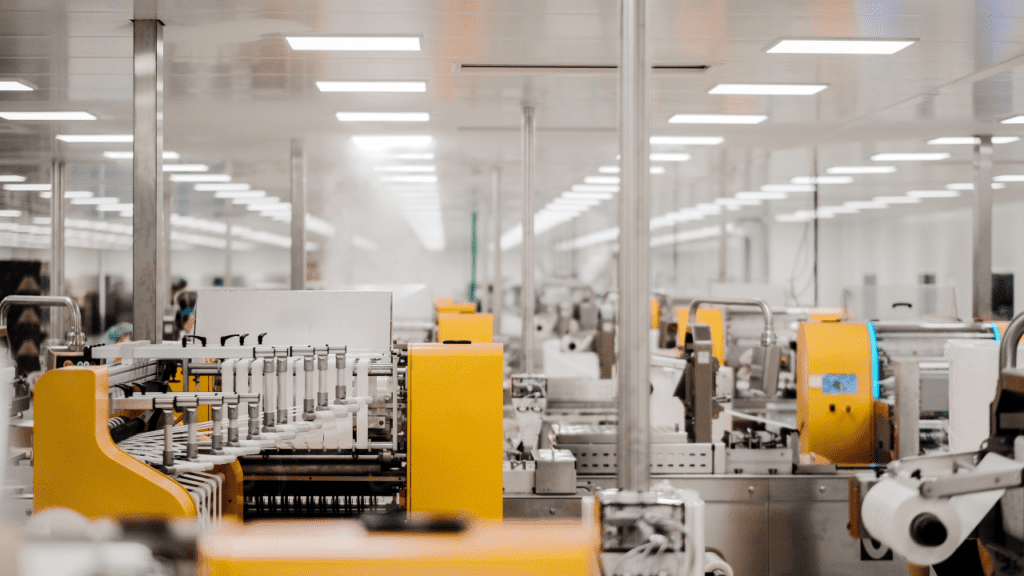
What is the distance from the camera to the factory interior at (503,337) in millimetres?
1455

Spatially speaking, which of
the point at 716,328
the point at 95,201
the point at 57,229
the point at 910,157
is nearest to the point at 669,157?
the point at 716,328

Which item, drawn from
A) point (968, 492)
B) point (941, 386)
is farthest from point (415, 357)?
point (941, 386)

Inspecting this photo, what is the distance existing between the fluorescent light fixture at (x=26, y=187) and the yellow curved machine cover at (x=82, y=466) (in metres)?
8.75

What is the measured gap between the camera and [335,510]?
9.32 feet

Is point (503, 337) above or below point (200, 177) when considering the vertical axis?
below

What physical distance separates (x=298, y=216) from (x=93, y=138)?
2024 mm

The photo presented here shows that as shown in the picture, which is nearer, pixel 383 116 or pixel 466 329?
pixel 466 329

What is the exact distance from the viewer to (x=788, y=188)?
10.5 m

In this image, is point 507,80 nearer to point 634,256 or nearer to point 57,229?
point 634,256

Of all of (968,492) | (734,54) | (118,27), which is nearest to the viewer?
(968,492)

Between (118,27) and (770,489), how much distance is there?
13.1 feet

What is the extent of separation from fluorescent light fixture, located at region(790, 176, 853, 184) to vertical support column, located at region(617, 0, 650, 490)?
28.4ft

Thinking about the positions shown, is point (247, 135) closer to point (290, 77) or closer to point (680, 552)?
point (290, 77)

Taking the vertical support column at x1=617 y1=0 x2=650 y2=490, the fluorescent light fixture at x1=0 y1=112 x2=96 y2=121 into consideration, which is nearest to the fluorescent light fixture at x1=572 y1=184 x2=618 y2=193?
the fluorescent light fixture at x1=0 y1=112 x2=96 y2=121
